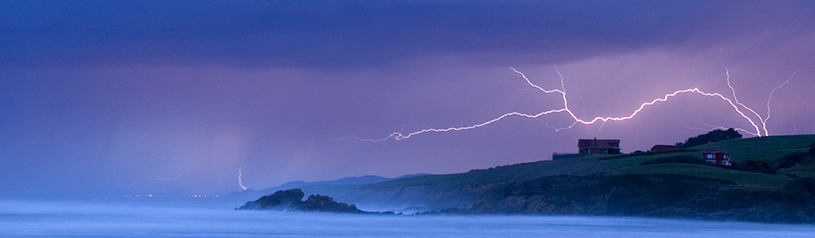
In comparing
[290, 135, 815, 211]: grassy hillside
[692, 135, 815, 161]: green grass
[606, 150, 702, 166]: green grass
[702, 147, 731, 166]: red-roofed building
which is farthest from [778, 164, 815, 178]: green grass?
[606, 150, 702, 166]: green grass

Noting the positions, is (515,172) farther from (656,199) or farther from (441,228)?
(441,228)

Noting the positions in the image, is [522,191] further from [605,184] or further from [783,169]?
[783,169]

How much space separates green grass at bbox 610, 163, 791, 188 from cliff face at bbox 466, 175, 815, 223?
3.87 ft

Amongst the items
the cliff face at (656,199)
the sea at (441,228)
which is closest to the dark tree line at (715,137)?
the cliff face at (656,199)

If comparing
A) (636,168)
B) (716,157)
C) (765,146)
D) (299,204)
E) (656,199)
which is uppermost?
(765,146)

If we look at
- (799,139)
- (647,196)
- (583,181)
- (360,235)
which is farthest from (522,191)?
(799,139)

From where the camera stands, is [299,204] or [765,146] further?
[765,146]

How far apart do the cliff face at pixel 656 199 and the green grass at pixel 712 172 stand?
118cm

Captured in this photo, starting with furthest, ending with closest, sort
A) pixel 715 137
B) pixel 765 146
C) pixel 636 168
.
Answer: pixel 715 137 < pixel 765 146 < pixel 636 168

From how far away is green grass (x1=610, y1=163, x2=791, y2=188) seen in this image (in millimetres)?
60188

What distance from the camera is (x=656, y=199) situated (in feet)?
198

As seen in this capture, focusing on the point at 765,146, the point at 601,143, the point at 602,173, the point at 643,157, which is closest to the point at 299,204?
the point at 602,173

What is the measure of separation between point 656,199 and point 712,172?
747 cm

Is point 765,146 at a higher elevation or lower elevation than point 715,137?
lower
